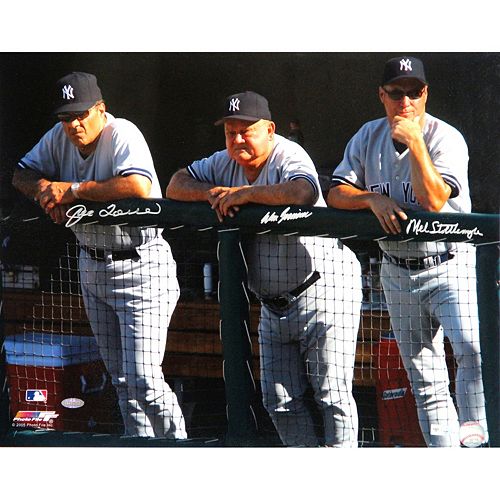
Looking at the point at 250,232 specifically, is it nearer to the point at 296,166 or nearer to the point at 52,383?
the point at 296,166

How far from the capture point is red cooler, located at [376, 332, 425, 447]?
156 inches

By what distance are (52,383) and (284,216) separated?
1.32 metres

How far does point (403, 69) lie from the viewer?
12.6ft

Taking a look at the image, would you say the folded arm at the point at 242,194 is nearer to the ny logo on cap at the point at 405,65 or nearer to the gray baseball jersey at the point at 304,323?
the gray baseball jersey at the point at 304,323

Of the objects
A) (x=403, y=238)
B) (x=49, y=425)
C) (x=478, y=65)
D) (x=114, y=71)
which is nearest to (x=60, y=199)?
(x=114, y=71)

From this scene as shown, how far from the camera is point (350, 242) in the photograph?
3906 millimetres

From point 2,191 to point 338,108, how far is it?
58.4 inches

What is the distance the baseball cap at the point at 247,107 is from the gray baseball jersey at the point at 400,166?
39 centimetres

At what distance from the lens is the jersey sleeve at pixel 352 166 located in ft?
12.8

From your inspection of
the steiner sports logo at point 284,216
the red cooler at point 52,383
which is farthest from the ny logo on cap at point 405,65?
the red cooler at point 52,383

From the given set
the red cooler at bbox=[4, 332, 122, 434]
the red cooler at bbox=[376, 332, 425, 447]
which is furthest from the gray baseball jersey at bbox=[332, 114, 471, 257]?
the red cooler at bbox=[4, 332, 122, 434]

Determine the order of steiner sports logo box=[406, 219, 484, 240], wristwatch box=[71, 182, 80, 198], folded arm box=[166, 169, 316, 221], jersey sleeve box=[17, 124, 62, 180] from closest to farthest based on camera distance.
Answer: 1. steiner sports logo box=[406, 219, 484, 240]
2. folded arm box=[166, 169, 316, 221]
3. wristwatch box=[71, 182, 80, 198]
4. jersey sleeve box=[17, 124, 62, 180]

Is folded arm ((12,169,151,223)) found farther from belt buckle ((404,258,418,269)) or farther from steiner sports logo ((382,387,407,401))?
steiner sports logo ((382,387,407,401))

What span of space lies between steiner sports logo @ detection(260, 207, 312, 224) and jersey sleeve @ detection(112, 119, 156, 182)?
583 millimetres
